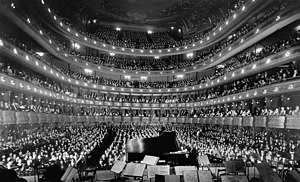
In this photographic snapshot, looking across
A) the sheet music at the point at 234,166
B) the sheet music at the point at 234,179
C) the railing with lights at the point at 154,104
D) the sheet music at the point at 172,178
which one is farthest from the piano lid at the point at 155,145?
the railing with lights at the point at 154,104

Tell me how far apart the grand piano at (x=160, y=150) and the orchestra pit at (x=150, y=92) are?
0.05 meters

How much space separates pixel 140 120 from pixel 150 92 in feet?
17.8

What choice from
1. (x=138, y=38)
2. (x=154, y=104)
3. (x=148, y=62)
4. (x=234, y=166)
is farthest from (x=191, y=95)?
(x=234, y=166)

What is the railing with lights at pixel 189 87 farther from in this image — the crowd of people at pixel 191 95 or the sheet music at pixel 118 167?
the sheet music at pixel 118 167

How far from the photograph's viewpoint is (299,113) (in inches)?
545

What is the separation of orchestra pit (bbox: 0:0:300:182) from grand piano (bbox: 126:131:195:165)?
0.18ft

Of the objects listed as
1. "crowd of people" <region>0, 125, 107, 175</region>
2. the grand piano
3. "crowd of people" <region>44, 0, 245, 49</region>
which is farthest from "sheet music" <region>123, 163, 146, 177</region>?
"crowd of people" <region>44, 0, 245, 49</region>

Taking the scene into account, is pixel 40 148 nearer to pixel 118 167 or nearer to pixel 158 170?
pixel 118 167

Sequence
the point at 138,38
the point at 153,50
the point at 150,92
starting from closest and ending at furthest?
the point at 150,92 → the point at 153,50 → the point at 138,38

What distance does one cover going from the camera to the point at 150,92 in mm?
42531

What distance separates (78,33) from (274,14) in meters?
23.4

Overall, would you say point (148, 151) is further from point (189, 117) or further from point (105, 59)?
point (105, 59)

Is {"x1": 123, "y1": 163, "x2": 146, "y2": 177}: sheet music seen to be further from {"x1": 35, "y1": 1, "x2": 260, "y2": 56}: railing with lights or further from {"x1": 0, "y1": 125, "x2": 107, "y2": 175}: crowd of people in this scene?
{"x1": 35, "y1": 1, "x2": 260, "y2": 56}: railing with lights

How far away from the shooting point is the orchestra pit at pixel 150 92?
1059 centimetres
